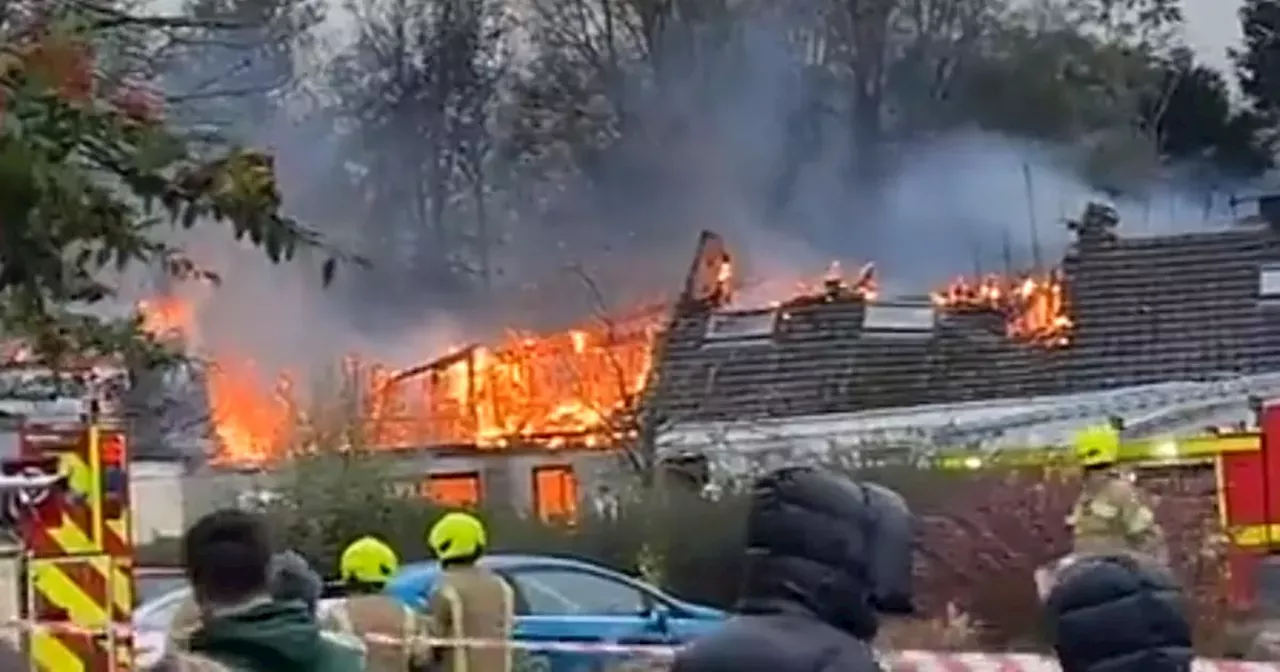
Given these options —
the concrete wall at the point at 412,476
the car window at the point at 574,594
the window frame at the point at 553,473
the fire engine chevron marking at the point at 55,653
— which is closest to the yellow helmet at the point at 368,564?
the fire engine chevron marking at the point at 55,653

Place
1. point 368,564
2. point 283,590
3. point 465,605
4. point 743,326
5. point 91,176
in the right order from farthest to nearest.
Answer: point 743,326, point 465,605, point 368,564, point 283,590, point 91,176

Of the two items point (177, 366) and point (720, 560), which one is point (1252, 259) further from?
point (177, 366)

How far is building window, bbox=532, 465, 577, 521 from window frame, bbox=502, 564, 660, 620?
1149cm

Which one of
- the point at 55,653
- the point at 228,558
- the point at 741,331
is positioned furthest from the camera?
the point at 741,331

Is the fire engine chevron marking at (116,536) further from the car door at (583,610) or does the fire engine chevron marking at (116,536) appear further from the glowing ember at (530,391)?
the glowing ember at (530,391)

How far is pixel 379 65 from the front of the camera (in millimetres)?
42219

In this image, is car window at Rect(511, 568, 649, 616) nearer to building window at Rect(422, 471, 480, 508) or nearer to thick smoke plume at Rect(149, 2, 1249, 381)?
building window at Rect(422, 471, 480, 508)

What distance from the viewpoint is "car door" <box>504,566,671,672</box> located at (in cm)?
1256

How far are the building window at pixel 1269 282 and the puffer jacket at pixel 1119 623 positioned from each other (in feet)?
98.4

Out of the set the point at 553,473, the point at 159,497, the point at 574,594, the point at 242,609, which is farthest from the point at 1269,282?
the point at 242,609

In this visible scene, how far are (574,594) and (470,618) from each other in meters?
3.83

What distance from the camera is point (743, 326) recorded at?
1313 inches

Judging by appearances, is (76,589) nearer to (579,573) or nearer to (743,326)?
(579,573)

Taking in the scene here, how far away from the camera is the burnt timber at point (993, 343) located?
31.0 meters
